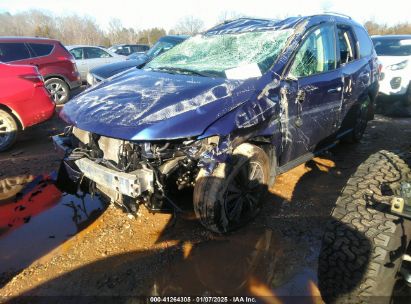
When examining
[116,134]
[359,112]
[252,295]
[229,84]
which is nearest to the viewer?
[252,295]

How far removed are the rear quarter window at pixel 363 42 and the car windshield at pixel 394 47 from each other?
406 cm

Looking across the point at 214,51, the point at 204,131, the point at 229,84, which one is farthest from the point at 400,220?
the point at 214,51

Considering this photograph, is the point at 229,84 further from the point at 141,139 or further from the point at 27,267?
the point at 27,267

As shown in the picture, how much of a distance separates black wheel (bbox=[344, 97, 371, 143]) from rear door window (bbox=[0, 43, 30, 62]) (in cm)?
750

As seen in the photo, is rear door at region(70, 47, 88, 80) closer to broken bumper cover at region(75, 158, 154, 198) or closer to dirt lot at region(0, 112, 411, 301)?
dirt lot at region(0, 112, 411, 301)

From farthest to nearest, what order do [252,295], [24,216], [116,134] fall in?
[24,216] → [116,134] → [252,295]

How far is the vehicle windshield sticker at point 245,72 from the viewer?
3.21 meters

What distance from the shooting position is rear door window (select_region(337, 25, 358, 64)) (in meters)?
4.30

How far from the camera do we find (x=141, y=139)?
8.68ft

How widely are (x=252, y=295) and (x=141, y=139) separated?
1.42 meters

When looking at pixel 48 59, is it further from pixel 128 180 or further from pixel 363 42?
pixel 128 180

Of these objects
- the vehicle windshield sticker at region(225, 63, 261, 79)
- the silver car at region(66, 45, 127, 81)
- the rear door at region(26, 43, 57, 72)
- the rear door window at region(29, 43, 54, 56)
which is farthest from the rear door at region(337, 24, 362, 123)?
the silver car at region(66, 45, 127, 81)

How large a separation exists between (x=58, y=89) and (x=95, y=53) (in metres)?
4.25

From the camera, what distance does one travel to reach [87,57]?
41.7 ft
